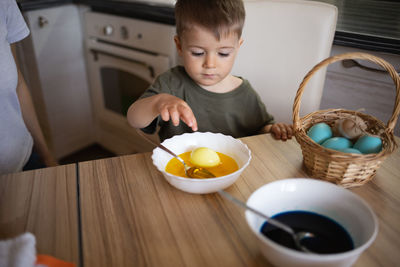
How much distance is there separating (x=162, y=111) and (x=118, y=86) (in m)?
1.34

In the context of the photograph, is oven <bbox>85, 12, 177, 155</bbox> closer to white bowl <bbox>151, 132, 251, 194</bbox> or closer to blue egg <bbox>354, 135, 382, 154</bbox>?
white bowl <bbox>151, 132, 251, 194</bbox>

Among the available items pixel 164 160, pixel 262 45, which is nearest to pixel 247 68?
pixel 262 45

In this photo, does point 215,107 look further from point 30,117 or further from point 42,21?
point 42,21

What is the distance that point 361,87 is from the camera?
135 cm

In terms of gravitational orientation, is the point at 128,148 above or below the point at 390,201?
below

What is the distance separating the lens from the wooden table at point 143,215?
0.54 metres

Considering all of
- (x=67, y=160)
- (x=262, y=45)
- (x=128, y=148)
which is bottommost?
(x=67, y=160)

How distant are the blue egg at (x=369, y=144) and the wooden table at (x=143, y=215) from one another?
0.08m

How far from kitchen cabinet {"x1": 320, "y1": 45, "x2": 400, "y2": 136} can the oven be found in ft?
2.35

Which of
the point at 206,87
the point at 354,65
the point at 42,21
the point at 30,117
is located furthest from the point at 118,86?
the point at 354,65

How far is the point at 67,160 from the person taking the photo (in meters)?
2.27

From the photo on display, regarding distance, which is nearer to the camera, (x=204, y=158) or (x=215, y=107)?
(x=204, y=158)

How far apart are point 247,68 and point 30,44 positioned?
129cm

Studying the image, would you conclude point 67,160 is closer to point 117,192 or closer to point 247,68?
point 247,68
